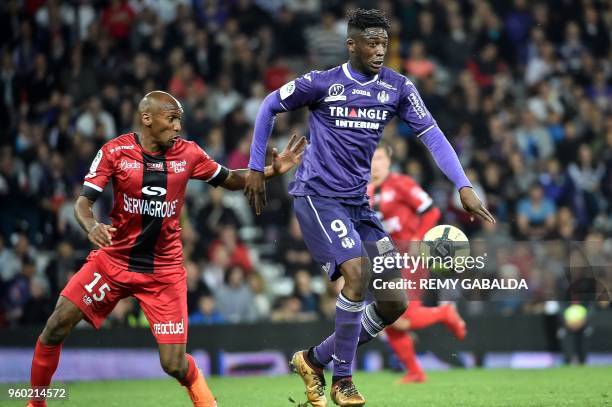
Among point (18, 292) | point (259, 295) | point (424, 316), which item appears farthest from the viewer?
point (259, 295)

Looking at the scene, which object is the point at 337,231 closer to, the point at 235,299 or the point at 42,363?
the point at 42,363

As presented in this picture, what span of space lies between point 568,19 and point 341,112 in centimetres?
1087

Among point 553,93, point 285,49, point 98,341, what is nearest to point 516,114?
point 553,93

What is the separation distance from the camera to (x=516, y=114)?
1636 centimetres

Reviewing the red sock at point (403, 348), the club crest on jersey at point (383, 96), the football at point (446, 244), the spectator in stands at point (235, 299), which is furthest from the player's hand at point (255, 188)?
the spectator in stands at point (235, 299)

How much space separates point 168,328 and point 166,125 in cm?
142

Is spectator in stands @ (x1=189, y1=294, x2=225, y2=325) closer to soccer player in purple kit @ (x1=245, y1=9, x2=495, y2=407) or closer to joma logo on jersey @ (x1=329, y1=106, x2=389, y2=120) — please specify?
soccer player in purple kit @ (x1=245, y1=9, x2=495, y2=407)

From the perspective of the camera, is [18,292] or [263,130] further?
[18,292]

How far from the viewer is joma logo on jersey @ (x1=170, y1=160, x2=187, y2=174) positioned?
784 centimetres

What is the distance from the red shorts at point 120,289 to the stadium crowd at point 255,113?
5323mm

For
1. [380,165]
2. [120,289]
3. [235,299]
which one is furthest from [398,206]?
[235,299]

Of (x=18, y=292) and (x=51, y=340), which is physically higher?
(x=51, y=340)

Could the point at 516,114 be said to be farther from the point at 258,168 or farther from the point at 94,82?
the point at 258,168

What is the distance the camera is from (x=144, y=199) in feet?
25.5
